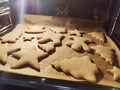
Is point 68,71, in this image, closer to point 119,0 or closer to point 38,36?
point 38,36

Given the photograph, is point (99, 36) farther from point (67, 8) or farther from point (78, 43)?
point (67, 8)

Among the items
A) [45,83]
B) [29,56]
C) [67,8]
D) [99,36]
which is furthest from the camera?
[67,8]

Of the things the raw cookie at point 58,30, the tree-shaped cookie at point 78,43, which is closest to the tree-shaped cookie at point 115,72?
the tree-shaped cookie at point 78,43

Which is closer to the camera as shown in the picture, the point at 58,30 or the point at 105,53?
the point at 105,53

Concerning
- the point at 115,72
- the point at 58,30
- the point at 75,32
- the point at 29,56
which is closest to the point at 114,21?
the point at 75,32

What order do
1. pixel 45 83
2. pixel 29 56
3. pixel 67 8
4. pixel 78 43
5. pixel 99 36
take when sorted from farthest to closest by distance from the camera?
pixel 67 8
pixel 99 36
pixel 78 43
pixel 29 56
pixel 45 83

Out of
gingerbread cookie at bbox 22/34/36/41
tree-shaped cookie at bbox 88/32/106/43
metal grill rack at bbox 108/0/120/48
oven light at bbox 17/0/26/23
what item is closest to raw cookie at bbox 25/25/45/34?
gingerbread cookie at bbox 22/34/36/41

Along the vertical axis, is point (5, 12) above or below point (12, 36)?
above
